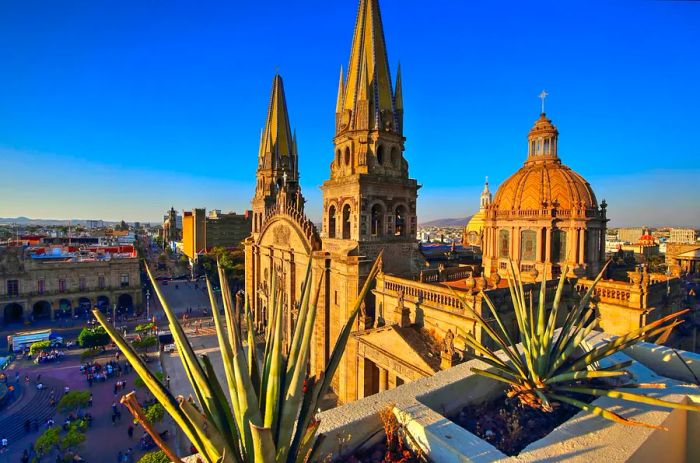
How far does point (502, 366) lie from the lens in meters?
5.75

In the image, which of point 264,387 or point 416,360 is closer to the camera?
point 264,387

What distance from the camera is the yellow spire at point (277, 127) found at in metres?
34.5

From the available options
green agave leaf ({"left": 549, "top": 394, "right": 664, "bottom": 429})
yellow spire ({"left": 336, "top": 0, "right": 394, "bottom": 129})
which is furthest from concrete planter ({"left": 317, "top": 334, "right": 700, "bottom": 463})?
yellow spire ({"left": 336, "top": 0, "right": 394, "bottom": 129})

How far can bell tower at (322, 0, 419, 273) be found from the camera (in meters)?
19.7

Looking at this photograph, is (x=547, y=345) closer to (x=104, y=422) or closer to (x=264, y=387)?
(x=264, y=387)

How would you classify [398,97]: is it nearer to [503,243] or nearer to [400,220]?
[400,220]

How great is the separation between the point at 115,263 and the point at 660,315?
53.1 m

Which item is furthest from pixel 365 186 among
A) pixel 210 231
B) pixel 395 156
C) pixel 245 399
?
pixel 210 231

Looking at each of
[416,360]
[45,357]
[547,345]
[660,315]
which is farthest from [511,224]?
[45,357]

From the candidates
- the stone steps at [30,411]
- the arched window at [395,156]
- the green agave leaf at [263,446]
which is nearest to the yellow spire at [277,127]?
the arched window at [395,156]

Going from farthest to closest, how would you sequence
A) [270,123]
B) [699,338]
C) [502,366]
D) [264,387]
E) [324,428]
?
[270,123] < [699,338] < [502,366] < [324,428] < [264,387]

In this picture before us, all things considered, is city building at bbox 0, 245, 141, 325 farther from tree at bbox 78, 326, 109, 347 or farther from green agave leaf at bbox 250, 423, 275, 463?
green agave leaf at bbox 250, 423, 275, 463

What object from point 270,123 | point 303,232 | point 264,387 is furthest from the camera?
point 270,123

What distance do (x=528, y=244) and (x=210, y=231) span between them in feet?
250
